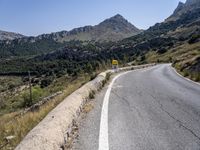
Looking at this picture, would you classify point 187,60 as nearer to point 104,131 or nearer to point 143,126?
point 143,126

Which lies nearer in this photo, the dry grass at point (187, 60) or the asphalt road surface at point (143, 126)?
the asphalt road surface at point (143, 126)

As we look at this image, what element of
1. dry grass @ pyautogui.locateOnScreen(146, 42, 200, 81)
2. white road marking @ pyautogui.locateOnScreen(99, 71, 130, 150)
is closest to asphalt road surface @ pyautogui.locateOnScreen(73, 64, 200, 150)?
white road marking @ pyautogui.locateOnScreen(99, 71, 130, 150)

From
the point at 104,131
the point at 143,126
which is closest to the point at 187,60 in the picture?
the point at 143,126

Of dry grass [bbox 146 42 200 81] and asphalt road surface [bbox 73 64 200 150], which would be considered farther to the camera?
dry grass [bbox 146 42 200 81]

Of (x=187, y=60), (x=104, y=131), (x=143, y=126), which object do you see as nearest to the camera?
(x=104, y=131)

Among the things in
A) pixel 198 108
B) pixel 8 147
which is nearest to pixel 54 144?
pixel 8 147

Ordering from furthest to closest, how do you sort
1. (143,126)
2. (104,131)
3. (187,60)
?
(187,60), (143,126), (104,131)

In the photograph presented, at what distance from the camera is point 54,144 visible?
19.1 ft

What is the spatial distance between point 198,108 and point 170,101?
6.77ft

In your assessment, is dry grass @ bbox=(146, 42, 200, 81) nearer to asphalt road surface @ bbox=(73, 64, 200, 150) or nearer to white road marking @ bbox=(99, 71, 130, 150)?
asphalt road surface @ bbox=(73, 64, 200, 150)

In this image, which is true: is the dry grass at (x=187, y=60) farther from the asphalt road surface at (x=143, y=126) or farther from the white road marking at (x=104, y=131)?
the white road marking at (x=104, y=131)

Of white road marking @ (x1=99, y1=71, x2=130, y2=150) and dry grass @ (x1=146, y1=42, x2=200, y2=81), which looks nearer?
white road marking @ (x1=99, y1=71, x2=130, y2=150)

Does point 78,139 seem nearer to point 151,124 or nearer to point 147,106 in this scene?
point 151,124

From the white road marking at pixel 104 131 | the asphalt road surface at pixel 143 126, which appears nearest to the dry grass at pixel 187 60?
the asphalt road surface at pixel 143 126
